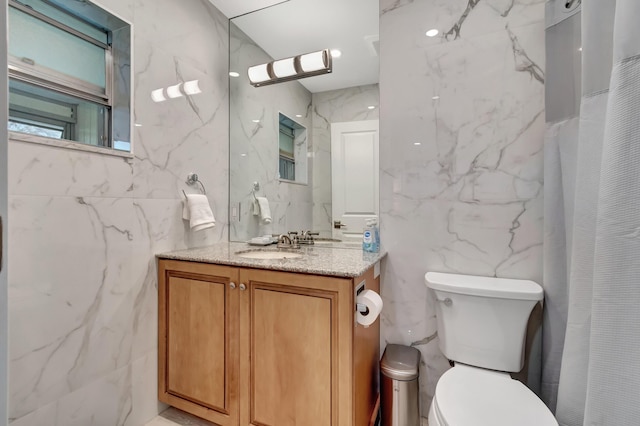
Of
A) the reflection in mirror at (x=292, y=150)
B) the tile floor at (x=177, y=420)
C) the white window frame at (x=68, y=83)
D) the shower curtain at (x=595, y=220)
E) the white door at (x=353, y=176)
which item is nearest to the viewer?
the shower curtain at (x=595, y=220)

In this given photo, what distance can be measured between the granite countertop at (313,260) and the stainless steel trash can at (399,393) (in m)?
0.53

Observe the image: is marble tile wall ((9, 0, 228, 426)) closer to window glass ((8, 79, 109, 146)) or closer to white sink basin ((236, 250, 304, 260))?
window glass ((8, 79, 109, 146))

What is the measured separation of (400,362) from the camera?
4.83 feet

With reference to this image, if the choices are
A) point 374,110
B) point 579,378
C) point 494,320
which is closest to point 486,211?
point 494,320

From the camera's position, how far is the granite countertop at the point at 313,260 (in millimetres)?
1251

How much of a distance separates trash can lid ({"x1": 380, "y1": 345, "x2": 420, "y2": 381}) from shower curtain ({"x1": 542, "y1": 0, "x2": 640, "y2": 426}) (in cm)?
56

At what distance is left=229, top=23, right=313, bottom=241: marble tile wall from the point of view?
2.22 m

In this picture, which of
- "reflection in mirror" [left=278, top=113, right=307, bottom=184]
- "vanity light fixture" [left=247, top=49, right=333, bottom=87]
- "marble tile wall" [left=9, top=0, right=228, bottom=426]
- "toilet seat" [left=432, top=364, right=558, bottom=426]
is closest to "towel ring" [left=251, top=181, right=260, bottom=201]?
"reflection in mirror" [left=278, top=113, right=307, bottom=184]

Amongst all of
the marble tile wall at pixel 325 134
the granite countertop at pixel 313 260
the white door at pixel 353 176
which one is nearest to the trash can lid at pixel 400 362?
the granite countertop at pixel 313 260

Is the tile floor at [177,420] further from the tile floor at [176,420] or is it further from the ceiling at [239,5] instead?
the ceiling at [239,5]

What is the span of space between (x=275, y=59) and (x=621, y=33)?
195cm

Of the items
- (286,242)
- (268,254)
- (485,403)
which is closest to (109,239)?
(268,254)

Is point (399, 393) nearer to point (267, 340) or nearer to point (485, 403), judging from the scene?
point (485, 403)

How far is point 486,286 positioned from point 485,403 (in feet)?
1.61
